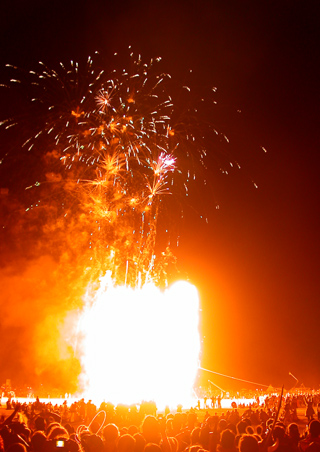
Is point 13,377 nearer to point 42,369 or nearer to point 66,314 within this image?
point 42,369

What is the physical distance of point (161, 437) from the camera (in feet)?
21.3

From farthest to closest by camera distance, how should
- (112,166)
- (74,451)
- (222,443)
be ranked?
1. (112,166)
2. (222,443)
3. (74,451)

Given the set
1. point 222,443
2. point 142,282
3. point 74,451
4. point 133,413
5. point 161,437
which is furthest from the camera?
point 142,282

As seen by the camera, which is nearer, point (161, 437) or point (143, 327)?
point (161, 437)

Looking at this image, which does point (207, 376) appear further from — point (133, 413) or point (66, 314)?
point (133, 413)

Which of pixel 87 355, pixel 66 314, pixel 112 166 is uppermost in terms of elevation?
pixel 112 166

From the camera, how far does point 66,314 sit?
35.6 metres

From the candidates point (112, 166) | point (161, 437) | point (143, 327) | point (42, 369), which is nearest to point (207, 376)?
point (42, 369)

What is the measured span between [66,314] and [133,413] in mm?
24177

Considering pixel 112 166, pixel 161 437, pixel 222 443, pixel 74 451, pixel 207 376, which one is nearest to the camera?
pixel 74 451

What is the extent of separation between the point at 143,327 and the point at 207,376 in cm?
3909

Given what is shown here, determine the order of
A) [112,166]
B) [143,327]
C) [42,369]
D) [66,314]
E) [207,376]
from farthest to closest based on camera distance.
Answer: [207,376], [42,369], [66,314], [143,327], [112,166]

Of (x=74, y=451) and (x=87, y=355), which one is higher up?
(x=87, y=355)

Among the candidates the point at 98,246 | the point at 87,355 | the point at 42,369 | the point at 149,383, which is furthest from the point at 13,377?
the point at 98,246
